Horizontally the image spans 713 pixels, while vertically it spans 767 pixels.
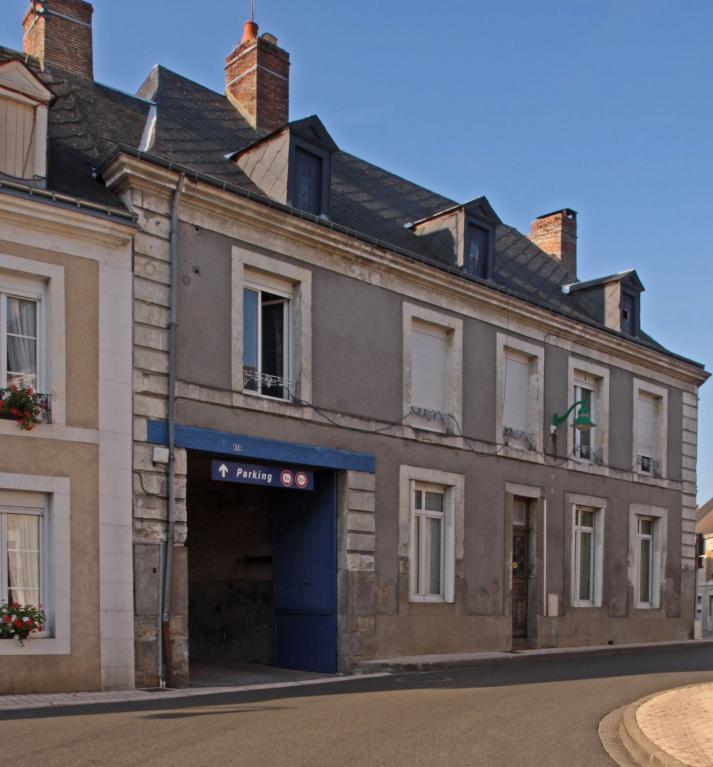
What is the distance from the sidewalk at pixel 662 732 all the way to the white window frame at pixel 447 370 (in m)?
6.67

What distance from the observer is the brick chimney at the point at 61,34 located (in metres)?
15.5

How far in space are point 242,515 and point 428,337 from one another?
13.4 ft

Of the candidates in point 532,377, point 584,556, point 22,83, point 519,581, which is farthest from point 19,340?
point 584,556

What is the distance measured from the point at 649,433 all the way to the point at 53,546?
46.6ft

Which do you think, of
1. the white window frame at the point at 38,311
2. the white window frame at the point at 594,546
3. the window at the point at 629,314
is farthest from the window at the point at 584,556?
the white window frame at the point at 38,311

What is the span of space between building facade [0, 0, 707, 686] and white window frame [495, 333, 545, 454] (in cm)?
4

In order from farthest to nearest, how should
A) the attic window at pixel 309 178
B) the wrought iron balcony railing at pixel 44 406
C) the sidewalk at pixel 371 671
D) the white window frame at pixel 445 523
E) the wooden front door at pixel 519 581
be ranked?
the wooden front door at pixel 519 581 → the white window frame at pixel 445 523 → the attic window at pixel 309 178 → the wrought iron balcony railing at pixel 44 406 → the sidewalk at pixel 371 671

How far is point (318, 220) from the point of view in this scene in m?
14.7

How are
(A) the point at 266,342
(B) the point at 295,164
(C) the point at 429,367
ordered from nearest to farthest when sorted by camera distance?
1. (A) the point at 266,342
2. (B) the point at 295,164
3. (C) the point at 429,367

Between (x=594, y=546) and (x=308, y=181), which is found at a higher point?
(x=308, y=181)

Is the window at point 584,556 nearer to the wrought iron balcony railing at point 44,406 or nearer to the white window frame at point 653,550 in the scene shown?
the white window frame at point 653,550

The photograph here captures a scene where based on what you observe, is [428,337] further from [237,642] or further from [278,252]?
[237,642]

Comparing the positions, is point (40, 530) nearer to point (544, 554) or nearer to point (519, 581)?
point (519, 581)

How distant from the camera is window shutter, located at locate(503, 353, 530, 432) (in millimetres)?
18422
